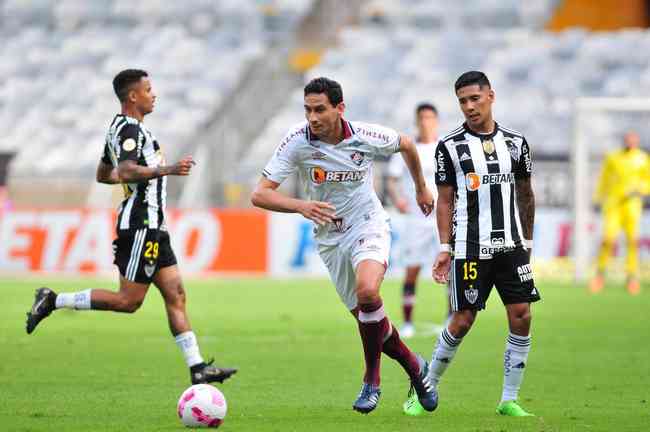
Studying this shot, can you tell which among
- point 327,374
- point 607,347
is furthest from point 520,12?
point 327,374

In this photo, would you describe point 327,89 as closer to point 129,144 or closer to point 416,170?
point 416,170

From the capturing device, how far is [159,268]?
362 inches

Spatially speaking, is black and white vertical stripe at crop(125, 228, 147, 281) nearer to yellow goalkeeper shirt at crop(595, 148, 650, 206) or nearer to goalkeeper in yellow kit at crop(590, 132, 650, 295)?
goalkeeper in yellow kit at crop(590, 132, 650, 295)

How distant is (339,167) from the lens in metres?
8.02

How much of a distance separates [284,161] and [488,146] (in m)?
1.24

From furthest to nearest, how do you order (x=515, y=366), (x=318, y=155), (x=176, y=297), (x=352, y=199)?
(x=176, y=297) → (x=352, y=199) → (x=318, y=155) → (x=515, y=366)

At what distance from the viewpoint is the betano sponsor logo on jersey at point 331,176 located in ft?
26.3

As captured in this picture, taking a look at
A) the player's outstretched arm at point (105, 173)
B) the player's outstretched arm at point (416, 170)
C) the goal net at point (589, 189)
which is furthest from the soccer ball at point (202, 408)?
the goal net at point (589, 189)

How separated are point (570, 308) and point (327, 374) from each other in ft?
Result: 24.9

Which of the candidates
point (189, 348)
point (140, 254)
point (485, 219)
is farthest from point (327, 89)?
point (189, 348)

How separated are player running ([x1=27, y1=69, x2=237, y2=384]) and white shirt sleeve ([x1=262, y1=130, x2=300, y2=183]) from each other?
54.5 inches

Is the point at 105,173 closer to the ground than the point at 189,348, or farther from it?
farther from it

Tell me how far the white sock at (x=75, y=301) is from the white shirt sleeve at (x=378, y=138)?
2.53m

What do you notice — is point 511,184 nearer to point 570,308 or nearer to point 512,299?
point 512,299
